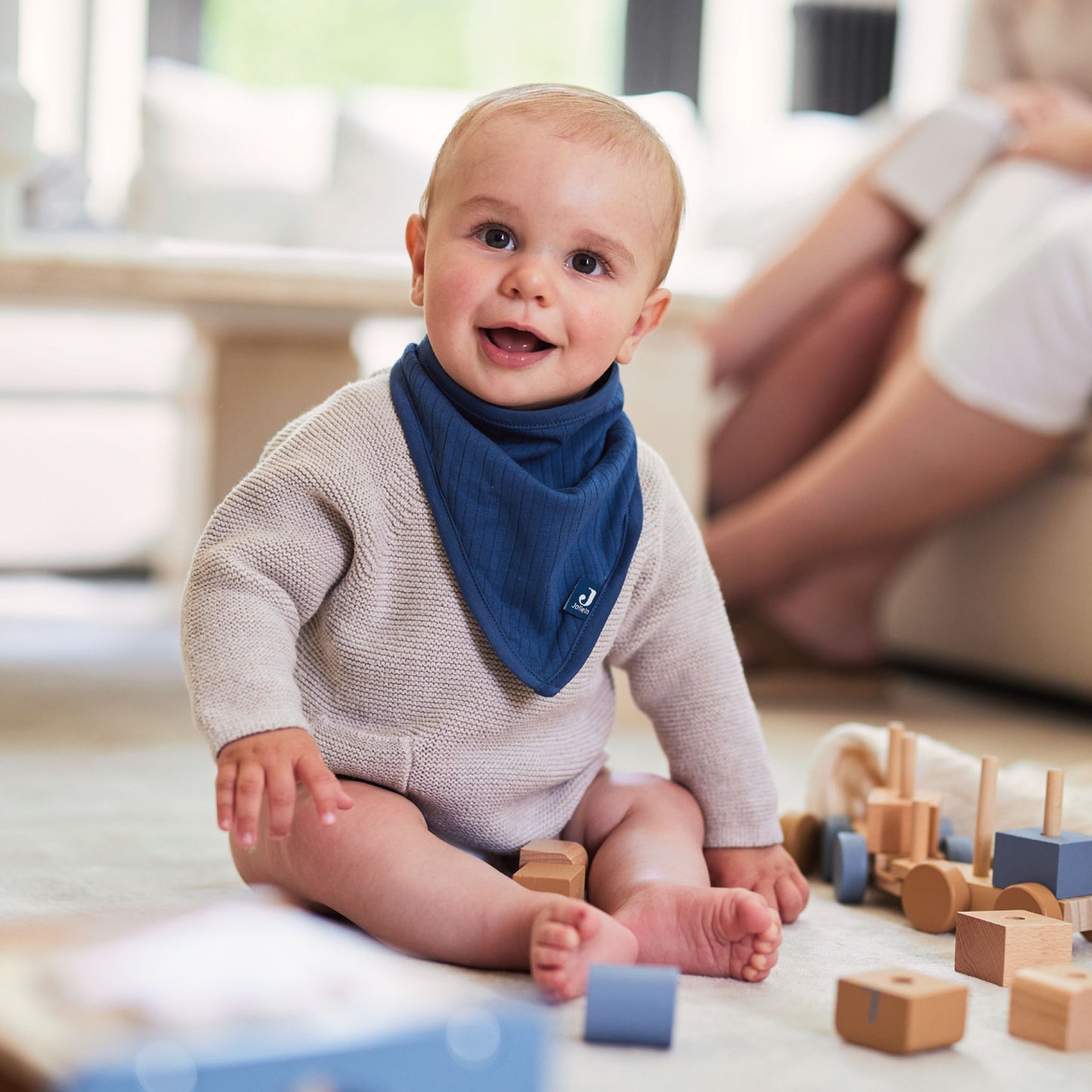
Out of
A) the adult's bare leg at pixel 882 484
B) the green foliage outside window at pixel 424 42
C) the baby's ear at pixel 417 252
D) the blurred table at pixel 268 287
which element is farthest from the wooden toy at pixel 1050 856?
the green foliage outside window at pixel 424 42

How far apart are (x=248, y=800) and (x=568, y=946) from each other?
0.16m

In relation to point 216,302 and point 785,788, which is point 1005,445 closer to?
point 785,788

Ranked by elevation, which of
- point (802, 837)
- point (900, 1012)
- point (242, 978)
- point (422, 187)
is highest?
point (422, 187)

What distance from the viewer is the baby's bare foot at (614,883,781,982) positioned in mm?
720

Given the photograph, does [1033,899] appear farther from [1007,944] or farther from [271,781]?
[271,781]

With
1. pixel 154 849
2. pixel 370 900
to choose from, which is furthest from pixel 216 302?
pixel 370 900

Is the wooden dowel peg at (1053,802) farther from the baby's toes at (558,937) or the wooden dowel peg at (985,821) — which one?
the baby's toes at (558,937)

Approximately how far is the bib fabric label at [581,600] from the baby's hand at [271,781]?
18cm

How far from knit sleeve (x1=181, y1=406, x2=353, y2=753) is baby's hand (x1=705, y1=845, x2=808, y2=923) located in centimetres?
28

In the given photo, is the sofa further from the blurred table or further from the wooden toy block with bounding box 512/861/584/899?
the wooden toy block with bounding box 512/861/584/899

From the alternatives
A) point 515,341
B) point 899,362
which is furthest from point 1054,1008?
point 899,362

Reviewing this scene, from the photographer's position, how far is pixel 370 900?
0.74 m

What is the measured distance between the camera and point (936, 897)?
0.86 m

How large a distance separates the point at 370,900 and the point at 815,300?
4.67ft
